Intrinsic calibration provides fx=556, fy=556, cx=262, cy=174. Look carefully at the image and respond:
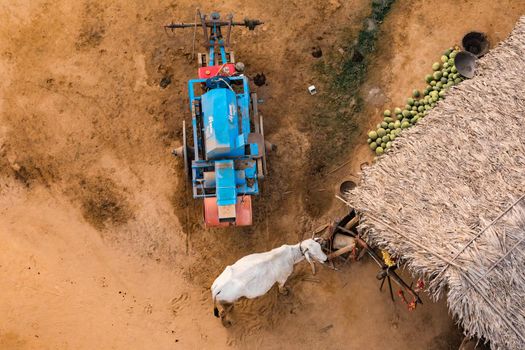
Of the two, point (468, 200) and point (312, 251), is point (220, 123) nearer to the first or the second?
point (312, 251)

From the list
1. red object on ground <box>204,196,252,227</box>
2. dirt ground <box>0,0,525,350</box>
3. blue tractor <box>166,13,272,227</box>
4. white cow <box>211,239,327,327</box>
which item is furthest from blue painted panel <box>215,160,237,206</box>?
dirt ground <box>0,0,525,350</box>

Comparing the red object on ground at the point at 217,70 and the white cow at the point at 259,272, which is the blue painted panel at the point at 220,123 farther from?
the white cow at the point at 259,272

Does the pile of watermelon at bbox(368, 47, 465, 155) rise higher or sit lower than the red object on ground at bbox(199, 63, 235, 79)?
lower

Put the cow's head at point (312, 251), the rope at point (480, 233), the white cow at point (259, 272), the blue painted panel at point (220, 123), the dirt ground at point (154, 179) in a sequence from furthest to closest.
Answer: the dirt ground at point (154, 179) → the cow's head at point (312, 251) → the white cow at point (259, 272) → the blue painted panel at point (220, 123) → the rope at point (480, 233)

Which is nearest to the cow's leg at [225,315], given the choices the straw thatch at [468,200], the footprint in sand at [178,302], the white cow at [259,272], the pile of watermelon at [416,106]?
the white cow at [259,272]

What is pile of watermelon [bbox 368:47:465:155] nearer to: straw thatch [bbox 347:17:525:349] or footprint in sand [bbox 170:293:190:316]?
straw thatch [bbox 347:17:525:349]

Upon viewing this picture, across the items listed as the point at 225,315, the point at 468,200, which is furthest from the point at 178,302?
the point at 468,200

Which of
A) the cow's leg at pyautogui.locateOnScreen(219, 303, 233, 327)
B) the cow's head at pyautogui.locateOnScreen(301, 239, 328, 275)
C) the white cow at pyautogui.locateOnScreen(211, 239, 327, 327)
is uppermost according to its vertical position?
the cow's head at pyautogui.locateOnScreen(301, 239, 328, 275)
